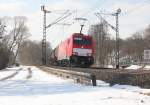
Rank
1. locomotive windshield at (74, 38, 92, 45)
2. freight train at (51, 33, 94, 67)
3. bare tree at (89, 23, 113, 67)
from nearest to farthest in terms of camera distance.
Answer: freight train at (51, 33, 94, 67), locomotive windshield at (74, 38, 92, 45), bare tree at (89, 23, 113, 67)

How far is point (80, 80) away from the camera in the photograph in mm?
22781

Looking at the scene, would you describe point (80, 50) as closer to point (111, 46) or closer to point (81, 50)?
point (81, 50)

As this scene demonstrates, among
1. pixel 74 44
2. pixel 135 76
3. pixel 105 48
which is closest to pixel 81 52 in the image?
pixel 74 44

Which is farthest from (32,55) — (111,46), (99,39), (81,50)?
(81,50)

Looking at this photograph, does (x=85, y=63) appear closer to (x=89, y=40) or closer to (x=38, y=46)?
(x=89, y=40)

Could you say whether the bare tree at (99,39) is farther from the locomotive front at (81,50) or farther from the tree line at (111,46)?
the locomotive front at (81,50)

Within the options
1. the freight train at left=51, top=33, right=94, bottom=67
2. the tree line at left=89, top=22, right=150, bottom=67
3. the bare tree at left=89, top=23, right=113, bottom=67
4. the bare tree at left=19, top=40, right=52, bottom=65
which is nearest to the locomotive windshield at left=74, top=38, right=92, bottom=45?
the freight train at left=51, top=33, right=94, bottom=67

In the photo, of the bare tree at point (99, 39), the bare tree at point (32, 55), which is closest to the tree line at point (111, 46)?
the bare tree at point (99, 39)

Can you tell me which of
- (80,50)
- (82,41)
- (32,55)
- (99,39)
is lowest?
(80,50)

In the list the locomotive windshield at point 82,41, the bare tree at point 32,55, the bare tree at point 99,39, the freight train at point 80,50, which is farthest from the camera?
the bare tree at point 32,55

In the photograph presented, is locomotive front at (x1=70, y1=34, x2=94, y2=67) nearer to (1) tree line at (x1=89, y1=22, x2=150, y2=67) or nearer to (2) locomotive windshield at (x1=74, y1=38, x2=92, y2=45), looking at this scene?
(2) locomotive windshield at (x1=74, y1=38, x2=92, y2=45)

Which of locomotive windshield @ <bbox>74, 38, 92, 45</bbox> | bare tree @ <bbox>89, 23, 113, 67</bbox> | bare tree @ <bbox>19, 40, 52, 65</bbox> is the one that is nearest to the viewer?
locomotive windshield @ <bbox>74, 38, 92, 45</bbox>

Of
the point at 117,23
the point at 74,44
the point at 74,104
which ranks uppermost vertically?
the point at 117,23

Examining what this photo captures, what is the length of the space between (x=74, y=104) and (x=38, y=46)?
16942 cm
